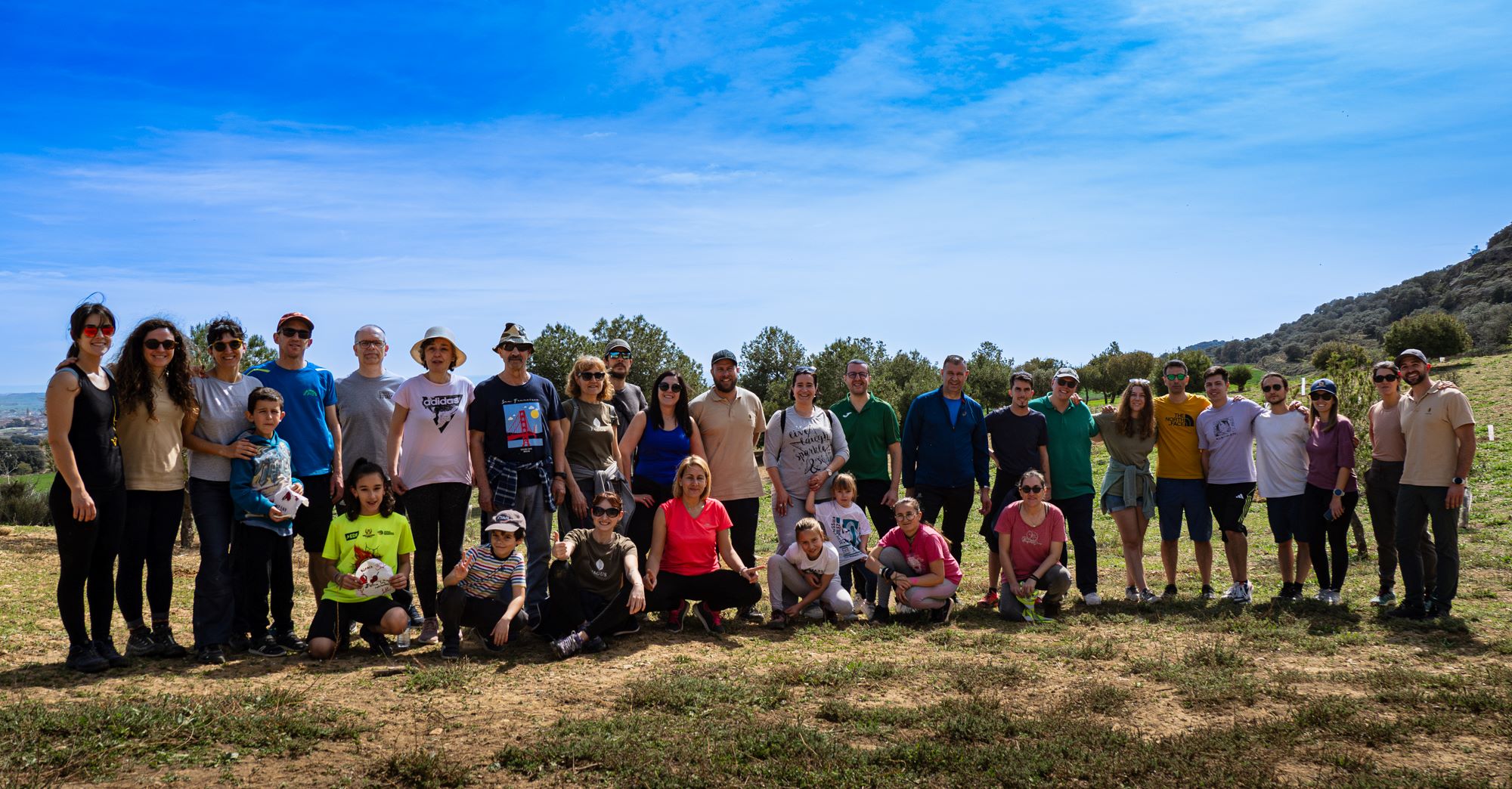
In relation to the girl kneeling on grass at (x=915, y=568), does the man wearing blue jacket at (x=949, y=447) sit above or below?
above

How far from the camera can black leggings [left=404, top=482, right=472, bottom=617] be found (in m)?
6.68

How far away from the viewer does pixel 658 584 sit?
24.1ft

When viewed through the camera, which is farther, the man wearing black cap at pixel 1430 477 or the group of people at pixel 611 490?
the man wearing black cap at pixel 1430 477

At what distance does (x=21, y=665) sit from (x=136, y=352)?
7.47ft

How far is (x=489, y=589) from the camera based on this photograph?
653cm

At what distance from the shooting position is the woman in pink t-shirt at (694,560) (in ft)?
24.0

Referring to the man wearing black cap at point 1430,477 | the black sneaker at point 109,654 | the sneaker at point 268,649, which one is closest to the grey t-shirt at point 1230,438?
the man wearing black cap at point 1430,477

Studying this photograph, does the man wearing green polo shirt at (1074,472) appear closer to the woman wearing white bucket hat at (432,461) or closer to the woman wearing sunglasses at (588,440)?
the woman wearing sunglasses at (588,440)

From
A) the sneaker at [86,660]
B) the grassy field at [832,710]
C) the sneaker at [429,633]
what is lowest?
the grassy field at [832,710]

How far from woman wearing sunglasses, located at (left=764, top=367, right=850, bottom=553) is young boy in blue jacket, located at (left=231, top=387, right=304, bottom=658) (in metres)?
3.79

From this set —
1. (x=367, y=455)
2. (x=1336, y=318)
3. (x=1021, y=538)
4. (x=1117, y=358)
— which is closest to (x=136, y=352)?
(x=367, y=455)

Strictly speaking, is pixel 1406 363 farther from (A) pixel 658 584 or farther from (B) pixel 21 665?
(B) pixel 21 665

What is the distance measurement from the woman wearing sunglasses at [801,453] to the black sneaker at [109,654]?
4783 millimetres

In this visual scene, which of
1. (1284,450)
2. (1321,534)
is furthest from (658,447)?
(1321,534)
